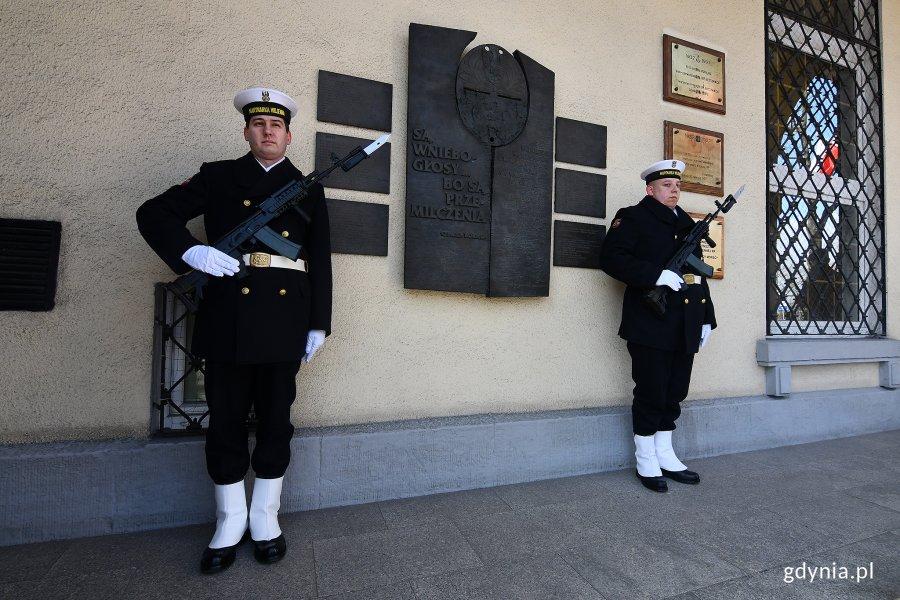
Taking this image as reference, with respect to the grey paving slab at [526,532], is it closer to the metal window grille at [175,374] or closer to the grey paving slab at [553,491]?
the grey paving slab at [553,491]

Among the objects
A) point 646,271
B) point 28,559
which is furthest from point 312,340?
point 646,271

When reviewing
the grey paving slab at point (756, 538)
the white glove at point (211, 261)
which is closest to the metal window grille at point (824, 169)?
the grey paving slab at point (756, 538)

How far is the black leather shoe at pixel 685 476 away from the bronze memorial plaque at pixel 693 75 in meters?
2.79

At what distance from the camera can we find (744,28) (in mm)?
4012

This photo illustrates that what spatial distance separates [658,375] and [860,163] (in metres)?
3.84

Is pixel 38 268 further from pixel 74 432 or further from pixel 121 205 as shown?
pixel 74 432

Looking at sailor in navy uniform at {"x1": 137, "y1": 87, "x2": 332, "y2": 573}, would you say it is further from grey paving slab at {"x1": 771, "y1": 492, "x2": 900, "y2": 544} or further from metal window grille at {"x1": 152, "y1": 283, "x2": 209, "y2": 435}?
grey paving slab at {"x1": 771, "y1": 492, "x2": 900, "y2": 544}

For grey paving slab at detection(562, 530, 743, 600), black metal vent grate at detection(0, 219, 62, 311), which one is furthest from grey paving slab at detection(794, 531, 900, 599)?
black metal vent grate at detection(0, 219, 62, 311)

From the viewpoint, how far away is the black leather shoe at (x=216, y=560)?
74.5 inches

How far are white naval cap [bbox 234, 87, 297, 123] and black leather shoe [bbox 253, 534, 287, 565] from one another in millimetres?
1874

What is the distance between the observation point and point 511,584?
1838mm

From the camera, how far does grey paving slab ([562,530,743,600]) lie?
183 cm

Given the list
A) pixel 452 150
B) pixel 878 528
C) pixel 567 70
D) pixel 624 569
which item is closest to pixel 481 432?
pixel 624 569

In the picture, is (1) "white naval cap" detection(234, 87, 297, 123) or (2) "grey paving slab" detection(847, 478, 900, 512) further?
(2) "grey paving slab" detection(847, 478, 900, 512)
